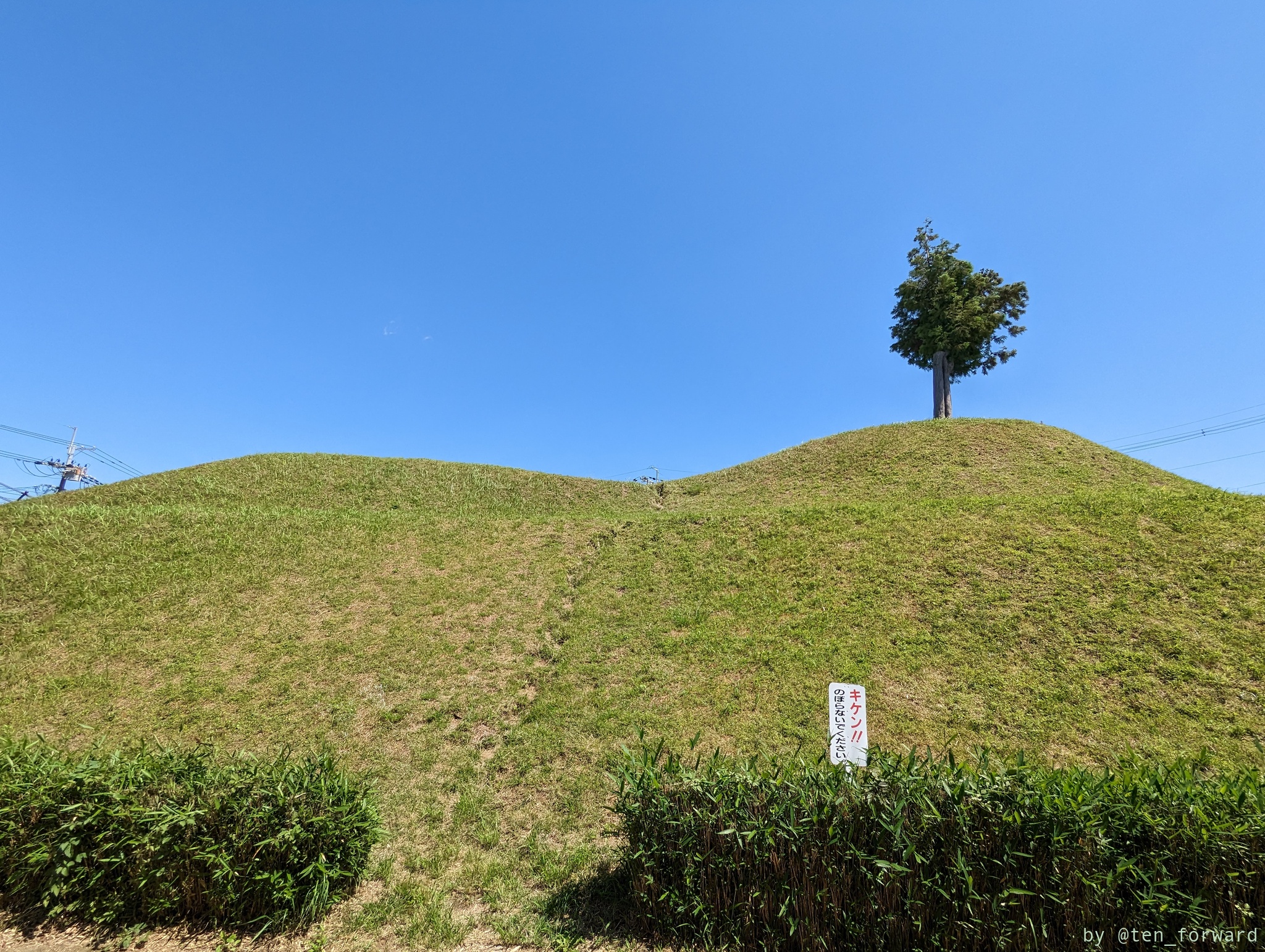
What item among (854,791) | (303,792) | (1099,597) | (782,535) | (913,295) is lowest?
(303,792)

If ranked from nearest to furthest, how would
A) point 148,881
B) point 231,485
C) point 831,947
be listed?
point 831,947 < point 148,881 < point 231,485

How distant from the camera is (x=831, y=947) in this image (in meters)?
4.26

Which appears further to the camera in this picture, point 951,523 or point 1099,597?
point 951,523

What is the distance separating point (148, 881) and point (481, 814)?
3.51 m

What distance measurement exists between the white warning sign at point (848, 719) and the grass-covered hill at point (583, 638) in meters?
2.81

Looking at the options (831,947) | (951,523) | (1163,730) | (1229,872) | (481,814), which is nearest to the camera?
(1229,872)

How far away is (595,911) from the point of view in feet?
16.7

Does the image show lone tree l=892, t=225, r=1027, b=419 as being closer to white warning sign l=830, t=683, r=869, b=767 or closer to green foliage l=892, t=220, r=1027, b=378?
green foliage l=892, t=220, r=1027, b=378

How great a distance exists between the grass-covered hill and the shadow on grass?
0.31 metres

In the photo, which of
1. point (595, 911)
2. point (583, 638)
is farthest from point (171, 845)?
point (583, 638)

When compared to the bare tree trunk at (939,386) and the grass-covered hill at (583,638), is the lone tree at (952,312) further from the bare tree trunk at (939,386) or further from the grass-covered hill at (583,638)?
the grass-covered hill at (583,638)

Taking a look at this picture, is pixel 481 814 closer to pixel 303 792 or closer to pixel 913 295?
pixel 303 792

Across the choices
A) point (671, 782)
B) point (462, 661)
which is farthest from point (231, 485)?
point (671, 782)

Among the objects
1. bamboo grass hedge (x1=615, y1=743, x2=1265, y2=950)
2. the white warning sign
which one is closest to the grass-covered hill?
bamboo grass hedge (x1=615, y1=743, x2=1265, y2=950)
